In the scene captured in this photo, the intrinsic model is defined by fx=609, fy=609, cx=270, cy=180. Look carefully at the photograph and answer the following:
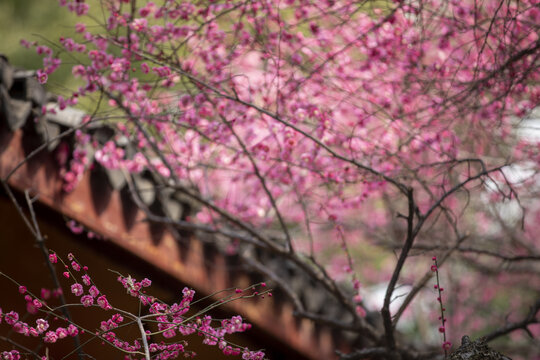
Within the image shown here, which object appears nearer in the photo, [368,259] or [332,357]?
[332,357]

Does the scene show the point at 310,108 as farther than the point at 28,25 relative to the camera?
No

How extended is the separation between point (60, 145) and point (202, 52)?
0.93 m

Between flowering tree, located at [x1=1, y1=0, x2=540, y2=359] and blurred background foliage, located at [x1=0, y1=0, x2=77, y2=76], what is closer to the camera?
flowering tree, located at [x1=1, y1=0, x2=540, y2=359]

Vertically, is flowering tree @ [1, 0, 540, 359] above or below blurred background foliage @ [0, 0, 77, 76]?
below

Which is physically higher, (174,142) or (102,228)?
(174,142)

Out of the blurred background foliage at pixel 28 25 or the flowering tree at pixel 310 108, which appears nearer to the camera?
the flowering tree at pixel 310 108

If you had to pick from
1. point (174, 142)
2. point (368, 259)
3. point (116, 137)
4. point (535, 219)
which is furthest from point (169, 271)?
point (535, 219)

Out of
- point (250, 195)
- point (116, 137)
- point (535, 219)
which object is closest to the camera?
point (116, 137)

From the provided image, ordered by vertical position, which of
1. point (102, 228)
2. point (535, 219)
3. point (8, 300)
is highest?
point (535, 219)

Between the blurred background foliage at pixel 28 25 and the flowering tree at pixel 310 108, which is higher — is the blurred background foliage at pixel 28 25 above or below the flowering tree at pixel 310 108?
above

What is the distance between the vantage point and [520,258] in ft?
11.0

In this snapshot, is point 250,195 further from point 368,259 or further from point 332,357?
point 368,259

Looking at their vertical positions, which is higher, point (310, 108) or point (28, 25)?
point (28, 25)

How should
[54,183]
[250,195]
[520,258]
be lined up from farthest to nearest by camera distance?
1. [250,195]
2. [520,258]
3. [54,183]
